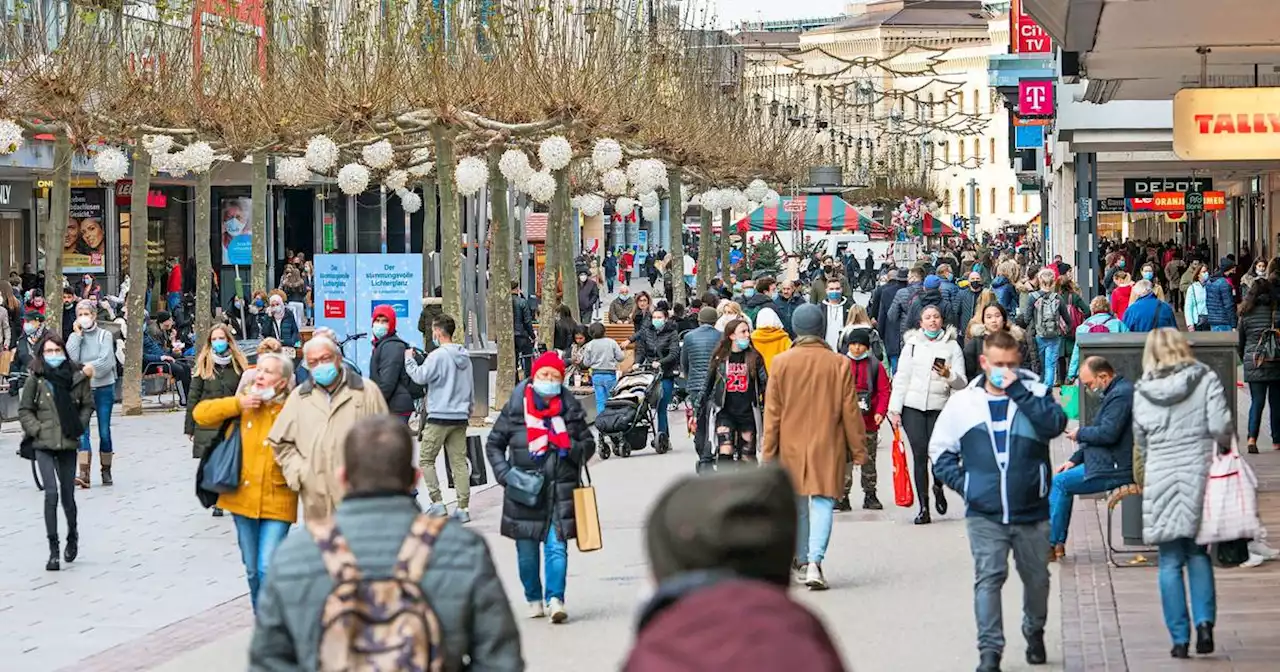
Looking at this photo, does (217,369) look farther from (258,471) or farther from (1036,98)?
(1036,98)

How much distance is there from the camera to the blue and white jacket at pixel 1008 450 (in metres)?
9.20

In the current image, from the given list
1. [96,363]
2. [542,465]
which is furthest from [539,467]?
[96,363]

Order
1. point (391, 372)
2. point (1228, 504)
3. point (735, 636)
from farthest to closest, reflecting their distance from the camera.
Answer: point (391, 372), point (1228, 504), point (735, 636)

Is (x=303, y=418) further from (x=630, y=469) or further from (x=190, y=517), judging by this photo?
(x=630, y=469)

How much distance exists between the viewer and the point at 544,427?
11.0 metres

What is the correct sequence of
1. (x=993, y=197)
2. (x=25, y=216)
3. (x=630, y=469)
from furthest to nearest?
(x=993, y=197) → (x=25, y=216) → (x=630, y=469)

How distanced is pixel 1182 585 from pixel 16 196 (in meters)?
37.9

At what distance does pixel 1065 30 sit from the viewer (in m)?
13.6

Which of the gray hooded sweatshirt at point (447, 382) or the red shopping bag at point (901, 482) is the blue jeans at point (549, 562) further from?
the red shopping bag at point (901, 482)

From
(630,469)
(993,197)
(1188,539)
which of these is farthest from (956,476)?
(993,197)

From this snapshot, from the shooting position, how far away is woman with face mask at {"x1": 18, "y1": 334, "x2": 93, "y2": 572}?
44.9 feet

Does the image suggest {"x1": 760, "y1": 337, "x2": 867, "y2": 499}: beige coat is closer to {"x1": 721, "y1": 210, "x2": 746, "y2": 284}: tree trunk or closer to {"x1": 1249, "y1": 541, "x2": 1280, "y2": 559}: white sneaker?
{"x1": 1249, "y1": 541, "x2": 1280, "y2": 559}: white sneaker

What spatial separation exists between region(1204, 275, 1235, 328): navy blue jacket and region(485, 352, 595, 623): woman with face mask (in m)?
14.9

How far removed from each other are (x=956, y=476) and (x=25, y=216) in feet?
126
